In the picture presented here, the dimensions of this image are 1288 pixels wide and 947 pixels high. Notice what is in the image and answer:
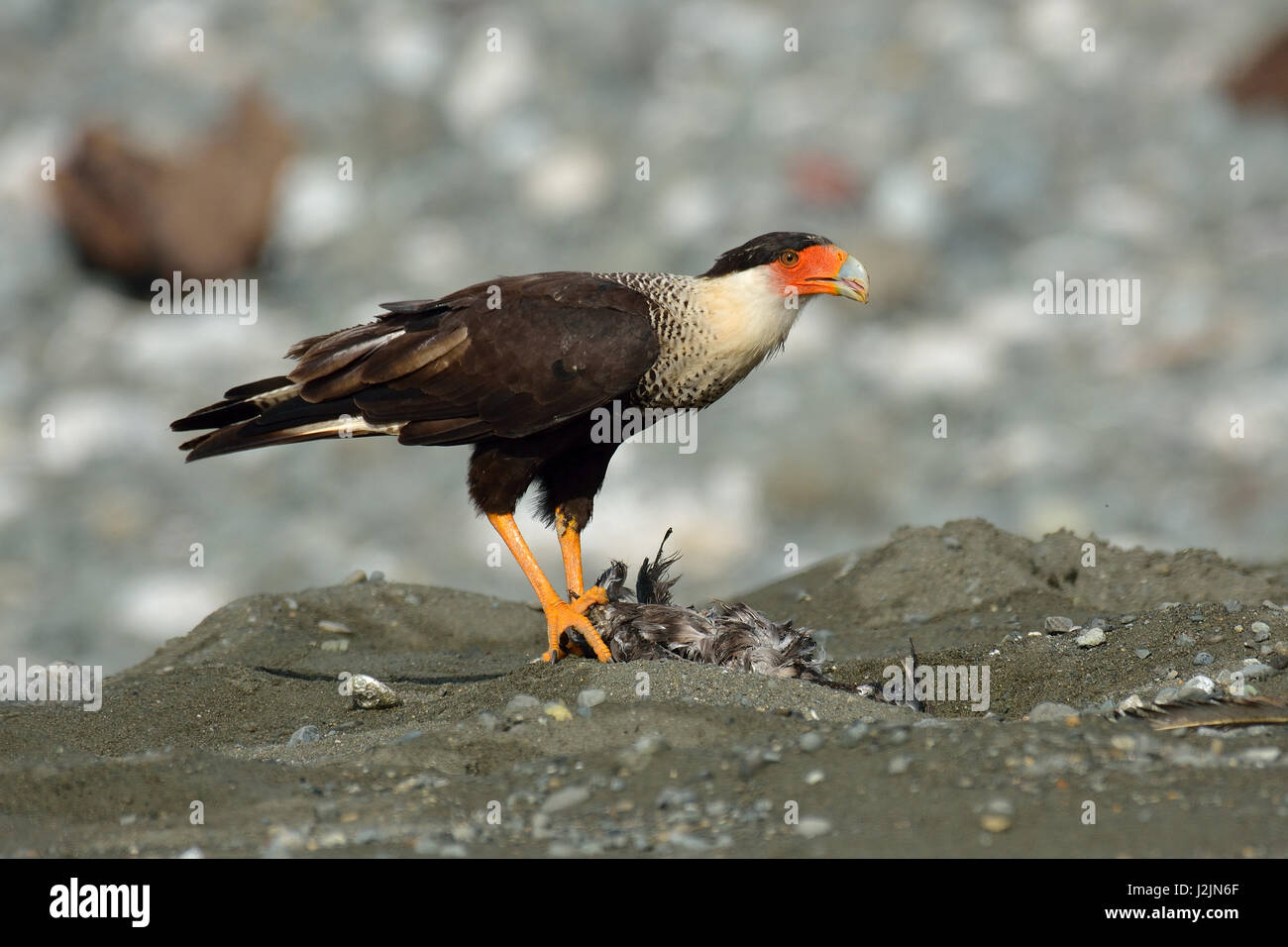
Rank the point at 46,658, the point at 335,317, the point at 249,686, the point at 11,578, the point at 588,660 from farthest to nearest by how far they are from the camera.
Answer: the point at 335,317, the point at 11,578, the point at 46,658, the point at 249,686, the point at 588,660

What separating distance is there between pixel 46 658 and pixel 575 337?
513cm

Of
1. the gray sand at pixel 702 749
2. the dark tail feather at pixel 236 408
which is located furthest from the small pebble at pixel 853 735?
the dark tail feather at pixel 236 408

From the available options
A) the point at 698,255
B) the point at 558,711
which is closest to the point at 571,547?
the point at 558,711

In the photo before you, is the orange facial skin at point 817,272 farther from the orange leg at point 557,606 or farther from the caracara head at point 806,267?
the orange leg at point 557,606

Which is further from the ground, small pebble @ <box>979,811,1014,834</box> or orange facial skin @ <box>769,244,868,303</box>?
orange facial skin @ <box>769,244,868,303</box>

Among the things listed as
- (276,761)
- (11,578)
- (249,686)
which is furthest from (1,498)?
(276,761)

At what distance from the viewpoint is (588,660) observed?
5352 millimetres

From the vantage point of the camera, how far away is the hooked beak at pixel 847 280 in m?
6.29

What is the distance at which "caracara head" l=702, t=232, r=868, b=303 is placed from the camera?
6.29m

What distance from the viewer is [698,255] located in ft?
38.5

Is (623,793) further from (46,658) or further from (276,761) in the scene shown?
(46,658)

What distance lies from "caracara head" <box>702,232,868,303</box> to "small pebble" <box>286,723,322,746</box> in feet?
8.27

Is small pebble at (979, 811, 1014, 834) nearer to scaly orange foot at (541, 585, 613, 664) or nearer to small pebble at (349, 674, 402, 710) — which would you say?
scaly orange foot at (541, 585, 613, 664)

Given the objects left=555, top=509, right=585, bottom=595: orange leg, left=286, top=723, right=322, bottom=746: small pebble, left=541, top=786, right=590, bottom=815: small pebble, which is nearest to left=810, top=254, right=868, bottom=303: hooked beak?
left=555, top=509, right=585, bottom=595: orange leg
